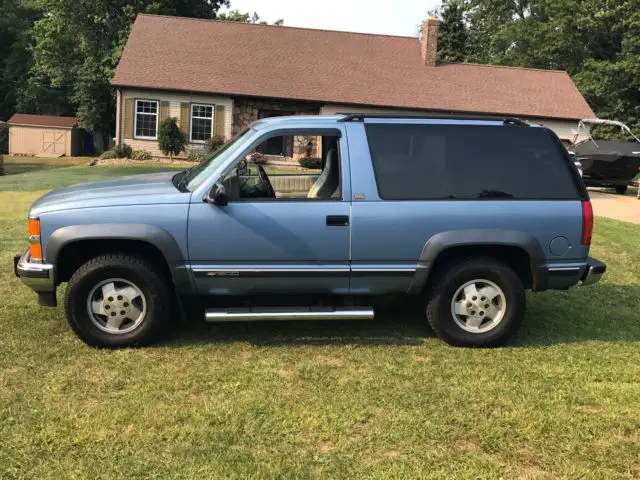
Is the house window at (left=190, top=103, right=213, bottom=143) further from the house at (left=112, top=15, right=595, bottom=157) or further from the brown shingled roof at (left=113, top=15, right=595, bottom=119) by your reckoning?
the brown shingled roof at (left=113, top=15, right=595, bottom=119)

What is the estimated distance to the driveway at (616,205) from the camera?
1488 cm

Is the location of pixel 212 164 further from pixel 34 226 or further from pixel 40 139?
pixel 40 139

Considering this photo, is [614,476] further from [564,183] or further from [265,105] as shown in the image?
[265,105]

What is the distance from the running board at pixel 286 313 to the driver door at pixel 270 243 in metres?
0.15

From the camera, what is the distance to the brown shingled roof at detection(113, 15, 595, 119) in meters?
27.6

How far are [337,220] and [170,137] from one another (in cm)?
2349

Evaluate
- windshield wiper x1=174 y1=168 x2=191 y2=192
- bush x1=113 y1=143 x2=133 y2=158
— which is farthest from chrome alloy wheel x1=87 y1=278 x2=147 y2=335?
bush x1=113 y1=143 x2=133 y2=158

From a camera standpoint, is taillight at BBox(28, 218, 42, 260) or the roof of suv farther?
the roof of suv

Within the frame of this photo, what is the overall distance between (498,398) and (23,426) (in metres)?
3.07

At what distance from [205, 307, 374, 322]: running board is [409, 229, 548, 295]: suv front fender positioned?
1.75 ft

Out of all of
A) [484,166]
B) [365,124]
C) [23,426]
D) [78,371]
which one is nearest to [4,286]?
[78,371]

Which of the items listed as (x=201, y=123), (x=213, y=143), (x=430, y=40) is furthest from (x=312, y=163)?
(x=430, y=40)

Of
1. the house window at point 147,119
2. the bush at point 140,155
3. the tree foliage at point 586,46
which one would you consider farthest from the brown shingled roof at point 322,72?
the tree foliage at point 586,46

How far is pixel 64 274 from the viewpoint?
4875mm
